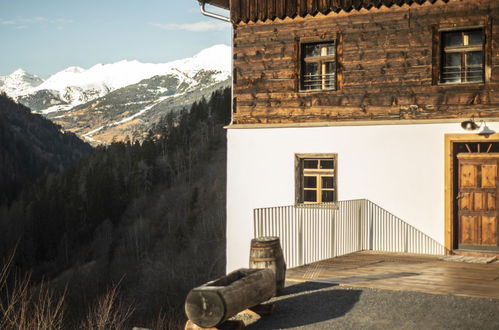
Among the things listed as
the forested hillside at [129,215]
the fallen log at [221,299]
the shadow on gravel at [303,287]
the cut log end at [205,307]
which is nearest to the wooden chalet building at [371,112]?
the shadow on gravel at [303,287]

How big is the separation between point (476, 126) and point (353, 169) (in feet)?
10.2

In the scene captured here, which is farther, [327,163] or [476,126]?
[327,163]

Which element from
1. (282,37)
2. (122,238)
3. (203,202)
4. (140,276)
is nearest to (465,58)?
(282,37)

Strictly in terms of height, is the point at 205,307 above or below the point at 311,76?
below

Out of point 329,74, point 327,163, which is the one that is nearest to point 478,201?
point 327,163

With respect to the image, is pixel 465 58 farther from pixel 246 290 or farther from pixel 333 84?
pixel 246 290

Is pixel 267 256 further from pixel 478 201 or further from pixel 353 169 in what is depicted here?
pixel 478 201

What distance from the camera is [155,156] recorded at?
364 ft

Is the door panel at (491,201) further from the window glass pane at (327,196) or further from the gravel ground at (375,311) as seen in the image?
the gravel ground at (375,311)

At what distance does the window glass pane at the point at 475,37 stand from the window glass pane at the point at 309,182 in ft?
16.4

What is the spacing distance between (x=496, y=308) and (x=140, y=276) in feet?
210

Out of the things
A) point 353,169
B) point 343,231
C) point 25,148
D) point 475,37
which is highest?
point 25,148

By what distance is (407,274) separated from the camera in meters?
11.7

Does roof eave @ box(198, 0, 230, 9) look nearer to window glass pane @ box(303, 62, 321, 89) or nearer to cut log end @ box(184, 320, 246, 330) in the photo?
window glass pane @ box(303, 62, 321, 89)
